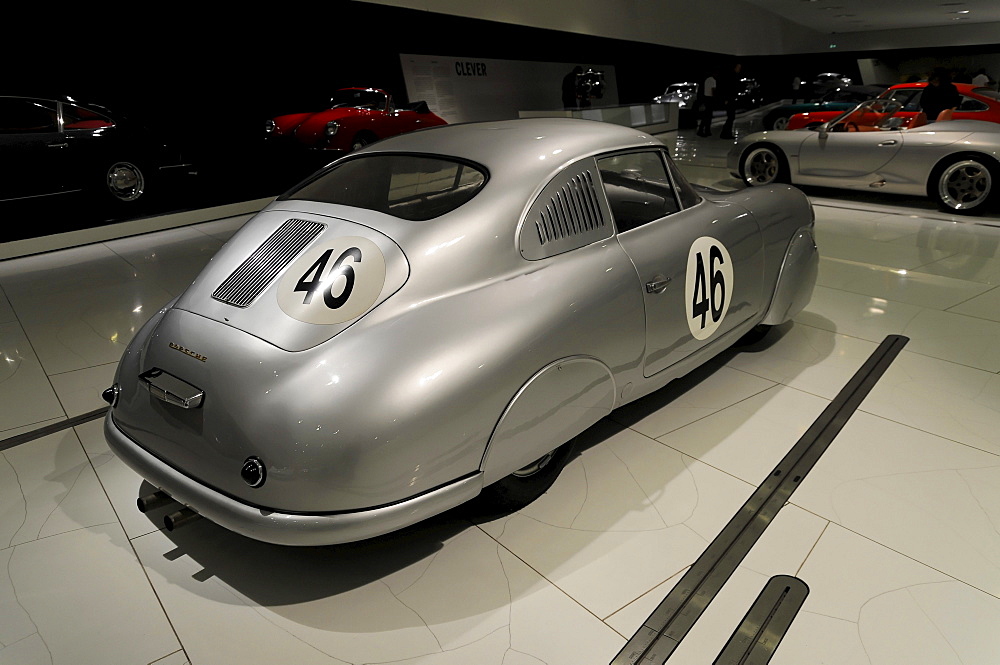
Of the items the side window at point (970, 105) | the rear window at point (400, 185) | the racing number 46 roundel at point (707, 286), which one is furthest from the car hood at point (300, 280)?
the side window at point (970, 105)

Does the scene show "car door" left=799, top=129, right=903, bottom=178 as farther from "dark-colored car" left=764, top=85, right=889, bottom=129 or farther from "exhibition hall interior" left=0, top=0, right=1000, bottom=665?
"dark-colored car" left=764, top=85, right=889, bottom=129

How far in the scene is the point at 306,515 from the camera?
179cm

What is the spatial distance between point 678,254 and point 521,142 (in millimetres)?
808

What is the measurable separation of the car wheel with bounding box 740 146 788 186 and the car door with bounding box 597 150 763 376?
4929 millimetres

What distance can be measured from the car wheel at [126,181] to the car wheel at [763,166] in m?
6.77

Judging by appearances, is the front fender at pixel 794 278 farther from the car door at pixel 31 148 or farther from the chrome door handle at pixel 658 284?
the car door at pixel 31 148

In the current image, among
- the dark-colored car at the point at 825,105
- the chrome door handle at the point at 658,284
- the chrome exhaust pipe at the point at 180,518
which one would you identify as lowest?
the dark-colored car at the point at 825,105

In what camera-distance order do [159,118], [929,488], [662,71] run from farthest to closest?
[662,71]
[159,118]
[929,488]

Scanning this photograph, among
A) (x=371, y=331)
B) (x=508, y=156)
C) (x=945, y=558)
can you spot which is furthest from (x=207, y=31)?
(x=945, y=558)

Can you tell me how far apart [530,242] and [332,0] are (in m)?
7.44

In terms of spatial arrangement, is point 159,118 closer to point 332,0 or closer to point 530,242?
point 332,0

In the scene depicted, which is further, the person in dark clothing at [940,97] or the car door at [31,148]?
the person in dark clothing at [940,97]

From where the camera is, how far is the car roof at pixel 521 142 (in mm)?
2416

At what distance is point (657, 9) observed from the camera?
1480 centimetres
